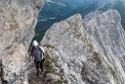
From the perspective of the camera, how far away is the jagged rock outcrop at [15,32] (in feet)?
103

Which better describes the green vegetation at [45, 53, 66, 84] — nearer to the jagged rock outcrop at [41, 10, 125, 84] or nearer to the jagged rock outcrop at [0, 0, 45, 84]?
the jagged rock outcrop at [41, 10, 125, 84]

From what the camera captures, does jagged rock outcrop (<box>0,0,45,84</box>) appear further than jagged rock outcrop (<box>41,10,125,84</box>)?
No

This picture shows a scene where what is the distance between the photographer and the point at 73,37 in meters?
68.2

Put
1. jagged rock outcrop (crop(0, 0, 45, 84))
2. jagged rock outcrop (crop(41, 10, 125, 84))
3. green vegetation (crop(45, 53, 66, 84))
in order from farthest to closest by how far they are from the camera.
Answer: jagged rock outcrop (crop(41, 10, 125, 84))
green vegetation (crop(45, 53, 66, 84))
jagged rock outcrop (crop(0, 0, 45, 84))

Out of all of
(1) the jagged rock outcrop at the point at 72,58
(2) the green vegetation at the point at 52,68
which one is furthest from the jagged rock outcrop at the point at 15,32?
(1) the jagged rock outcrop at the point at 72,58

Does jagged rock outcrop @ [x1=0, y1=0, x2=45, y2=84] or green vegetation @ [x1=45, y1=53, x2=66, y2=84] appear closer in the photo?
jagged rock outcrop @ [x1=0, y1=0, x2=45, y2=84]

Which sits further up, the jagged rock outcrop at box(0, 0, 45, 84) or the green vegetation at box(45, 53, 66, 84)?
the jagged rock outcrop at box(0, 0, 45, 84)

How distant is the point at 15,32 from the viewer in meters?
34.0

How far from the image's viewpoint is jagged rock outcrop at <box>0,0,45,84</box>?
31266mm

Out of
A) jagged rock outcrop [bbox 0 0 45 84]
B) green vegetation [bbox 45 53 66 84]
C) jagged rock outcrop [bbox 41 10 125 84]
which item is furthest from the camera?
jagged rock outcrop [bbox 41 10 125 84]

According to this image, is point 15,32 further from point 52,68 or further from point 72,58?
point 72,58

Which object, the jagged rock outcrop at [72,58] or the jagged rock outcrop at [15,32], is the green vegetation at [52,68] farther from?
the jagged rock outcrop at [15,32]

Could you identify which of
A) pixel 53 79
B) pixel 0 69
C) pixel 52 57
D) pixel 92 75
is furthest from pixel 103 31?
pixel 0 69

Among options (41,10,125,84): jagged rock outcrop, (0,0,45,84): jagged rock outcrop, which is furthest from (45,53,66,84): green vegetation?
(0,0,45,84): jagged rock outcrop
